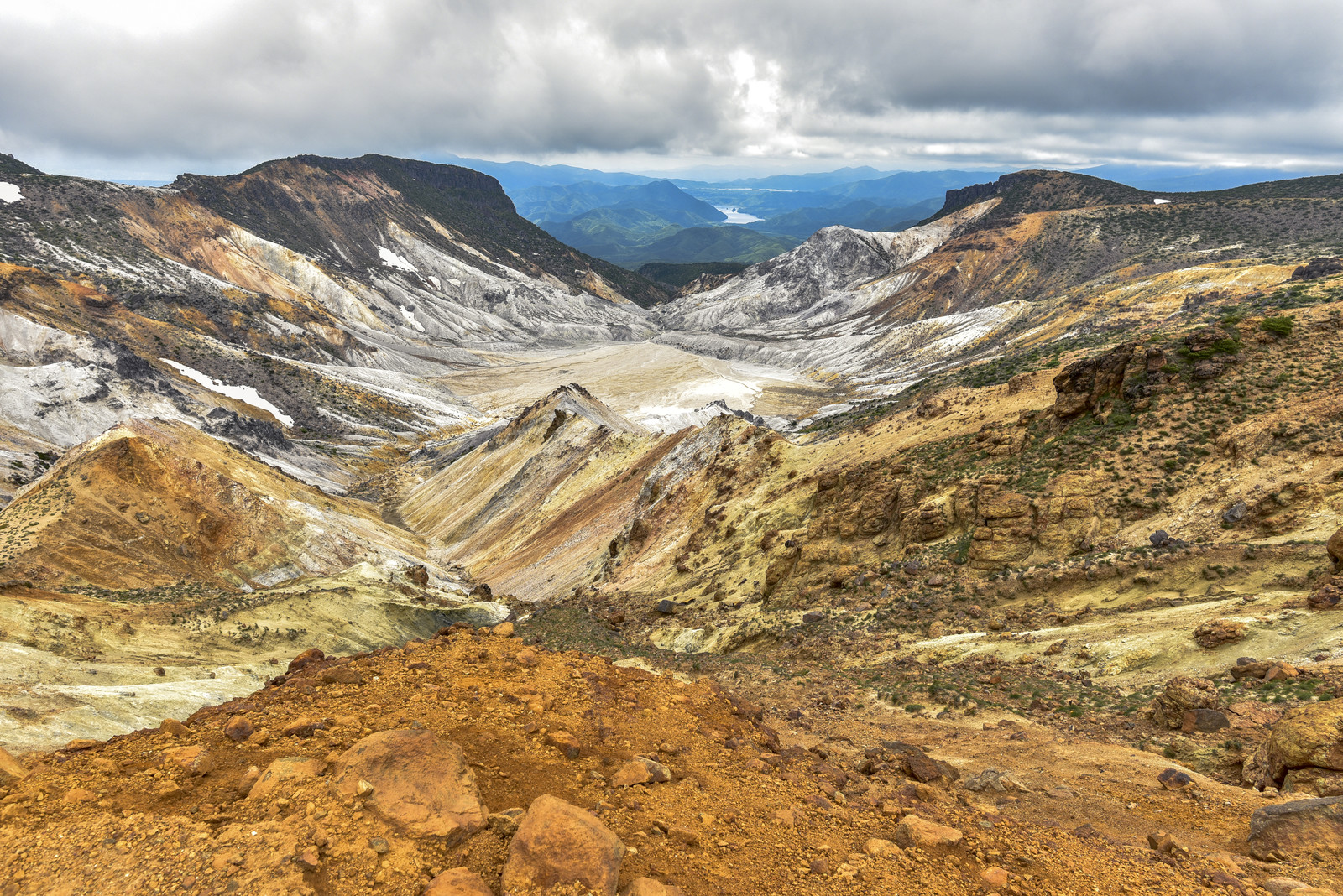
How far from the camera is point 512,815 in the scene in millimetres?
6961

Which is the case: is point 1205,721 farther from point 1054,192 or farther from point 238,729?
point 1054,192

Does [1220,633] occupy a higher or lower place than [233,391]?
higher

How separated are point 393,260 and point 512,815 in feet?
553

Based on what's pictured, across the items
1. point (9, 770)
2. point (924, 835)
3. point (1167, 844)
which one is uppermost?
point (9, 770)

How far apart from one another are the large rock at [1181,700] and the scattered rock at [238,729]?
14.7 m

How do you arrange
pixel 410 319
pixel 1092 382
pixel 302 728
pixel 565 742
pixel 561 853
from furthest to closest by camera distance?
pixel 410 319 → pixel 1092 382 → pixel 565 742 → pixel 302 728 → pixel 561 853

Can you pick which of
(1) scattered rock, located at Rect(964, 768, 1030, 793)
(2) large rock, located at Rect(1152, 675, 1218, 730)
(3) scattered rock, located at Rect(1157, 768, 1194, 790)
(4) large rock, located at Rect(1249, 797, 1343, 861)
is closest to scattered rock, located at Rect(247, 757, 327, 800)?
(1) scattered rock, located at Rect(964, 768, 1030, 793)

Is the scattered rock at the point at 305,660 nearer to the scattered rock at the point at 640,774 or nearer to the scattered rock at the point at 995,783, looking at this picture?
the scattered rock at the point at 640,774

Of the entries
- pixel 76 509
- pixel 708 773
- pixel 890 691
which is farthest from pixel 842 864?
pixel 76 509

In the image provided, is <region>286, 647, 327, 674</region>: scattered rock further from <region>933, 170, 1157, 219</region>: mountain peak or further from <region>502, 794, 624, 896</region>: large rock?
<region>933, 170, 1157, 219</region>: mountain peak

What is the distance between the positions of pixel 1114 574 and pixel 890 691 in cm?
689

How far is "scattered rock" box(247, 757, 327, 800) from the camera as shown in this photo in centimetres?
693

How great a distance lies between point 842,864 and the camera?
23.1 feet

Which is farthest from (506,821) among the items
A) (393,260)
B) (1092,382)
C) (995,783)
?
(393,260)
